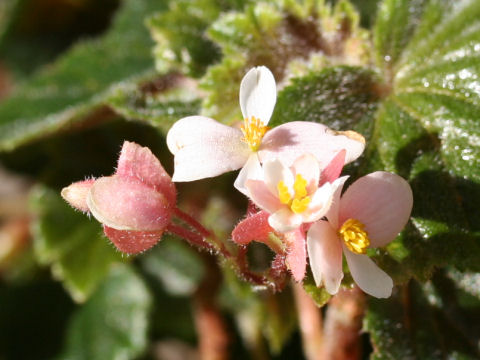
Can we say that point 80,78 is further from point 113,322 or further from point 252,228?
point 252,228

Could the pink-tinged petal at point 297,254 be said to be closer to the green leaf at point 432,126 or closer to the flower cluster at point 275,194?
the flower cluster at point 275,194

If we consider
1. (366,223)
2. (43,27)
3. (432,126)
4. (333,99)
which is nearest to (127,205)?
(366,223)

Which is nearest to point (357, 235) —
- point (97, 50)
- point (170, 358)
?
point (97, 50)

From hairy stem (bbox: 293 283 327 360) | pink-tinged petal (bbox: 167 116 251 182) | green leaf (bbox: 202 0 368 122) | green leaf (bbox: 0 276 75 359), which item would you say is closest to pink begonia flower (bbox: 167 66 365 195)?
pink-tinged petal (bbox: 167 116 251 182)

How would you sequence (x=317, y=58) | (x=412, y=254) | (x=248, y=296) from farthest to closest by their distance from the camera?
(x=248, y=296), (x=317, y=58), (x=412, y=254)

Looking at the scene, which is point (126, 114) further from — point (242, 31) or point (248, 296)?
point (248, 296)
